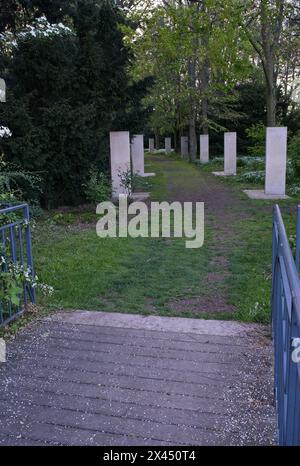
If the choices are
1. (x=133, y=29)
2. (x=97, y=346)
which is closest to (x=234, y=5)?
(x=133, y=29)

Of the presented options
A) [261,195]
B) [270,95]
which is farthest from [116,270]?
[270,95]

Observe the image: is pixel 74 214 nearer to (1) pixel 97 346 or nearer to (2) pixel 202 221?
(2) pixel 202 221

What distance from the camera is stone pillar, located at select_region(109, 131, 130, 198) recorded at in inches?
438

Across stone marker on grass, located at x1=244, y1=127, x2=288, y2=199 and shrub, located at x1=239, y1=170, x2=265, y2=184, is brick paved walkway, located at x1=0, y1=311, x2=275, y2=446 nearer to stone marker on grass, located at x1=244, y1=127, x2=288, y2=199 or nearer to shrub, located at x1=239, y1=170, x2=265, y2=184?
stone marker on grass, located at x1=244, y1=127, x2=288, y2=199

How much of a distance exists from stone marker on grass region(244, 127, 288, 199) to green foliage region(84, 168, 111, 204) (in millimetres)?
3846

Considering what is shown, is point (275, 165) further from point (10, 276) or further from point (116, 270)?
point (10, 276)

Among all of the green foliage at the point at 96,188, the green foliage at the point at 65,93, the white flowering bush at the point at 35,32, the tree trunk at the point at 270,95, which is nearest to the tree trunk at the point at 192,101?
the tree trunk at the point at 270,95

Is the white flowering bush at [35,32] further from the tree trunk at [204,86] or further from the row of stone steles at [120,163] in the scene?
the tree trunk at [204,86]

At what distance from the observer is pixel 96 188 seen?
10000 millimetres

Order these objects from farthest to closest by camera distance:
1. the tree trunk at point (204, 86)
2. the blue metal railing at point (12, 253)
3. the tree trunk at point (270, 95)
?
1. the tree trunk at point (204, 86)
2. the tree trunk at point (270, 95)
3. the blue metal railing at point (12, 253)


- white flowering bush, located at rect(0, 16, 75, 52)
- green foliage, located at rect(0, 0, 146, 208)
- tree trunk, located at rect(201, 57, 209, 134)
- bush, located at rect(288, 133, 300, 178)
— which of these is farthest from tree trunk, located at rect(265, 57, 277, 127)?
tree trunk, located at rect(201, 57, 209, 134)

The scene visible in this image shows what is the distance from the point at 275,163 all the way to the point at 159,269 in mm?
6931

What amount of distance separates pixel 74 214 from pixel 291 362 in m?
8.34

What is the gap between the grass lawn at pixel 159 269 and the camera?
14.7 feet
